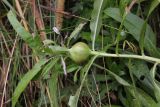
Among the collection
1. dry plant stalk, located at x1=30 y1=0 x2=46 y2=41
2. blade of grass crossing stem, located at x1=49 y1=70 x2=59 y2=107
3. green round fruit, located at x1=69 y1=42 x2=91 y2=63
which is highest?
dry plant stalk, located at x1=30 y1=0 x2=46 y2=41

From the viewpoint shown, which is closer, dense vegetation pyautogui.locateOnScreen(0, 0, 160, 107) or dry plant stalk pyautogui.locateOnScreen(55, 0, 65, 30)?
dense vegetation pyautogui.locateOnScreen(0, 0, 160, 107)

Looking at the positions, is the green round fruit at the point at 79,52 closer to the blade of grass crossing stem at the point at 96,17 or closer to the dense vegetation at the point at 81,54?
the dense vegetation at the point at 81,54

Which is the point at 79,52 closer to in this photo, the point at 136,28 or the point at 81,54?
the point at 81,54

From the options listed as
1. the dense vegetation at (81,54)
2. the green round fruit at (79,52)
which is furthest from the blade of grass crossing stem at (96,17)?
the green round fruit at (79,52)

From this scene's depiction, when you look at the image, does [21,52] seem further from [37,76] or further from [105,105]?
[105,105]

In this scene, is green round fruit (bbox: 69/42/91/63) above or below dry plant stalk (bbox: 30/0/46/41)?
below

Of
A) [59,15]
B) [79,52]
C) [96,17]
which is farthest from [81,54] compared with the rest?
[59,15]

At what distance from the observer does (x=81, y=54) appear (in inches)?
53.4

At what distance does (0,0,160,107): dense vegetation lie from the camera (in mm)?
1441

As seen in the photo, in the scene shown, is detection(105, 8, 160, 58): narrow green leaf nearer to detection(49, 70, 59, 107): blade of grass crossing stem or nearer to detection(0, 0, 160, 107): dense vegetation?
detection(0, 0, 160, 107): dense vegetation

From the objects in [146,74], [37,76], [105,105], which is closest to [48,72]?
[37,76]

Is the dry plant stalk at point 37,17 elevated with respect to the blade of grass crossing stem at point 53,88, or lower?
elevated

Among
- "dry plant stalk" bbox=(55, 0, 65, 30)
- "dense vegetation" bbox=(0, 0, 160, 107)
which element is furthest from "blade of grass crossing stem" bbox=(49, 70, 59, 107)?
"dry plant stalk" bbox=(55, 0, 65, 30)

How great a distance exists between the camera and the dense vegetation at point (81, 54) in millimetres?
1441
